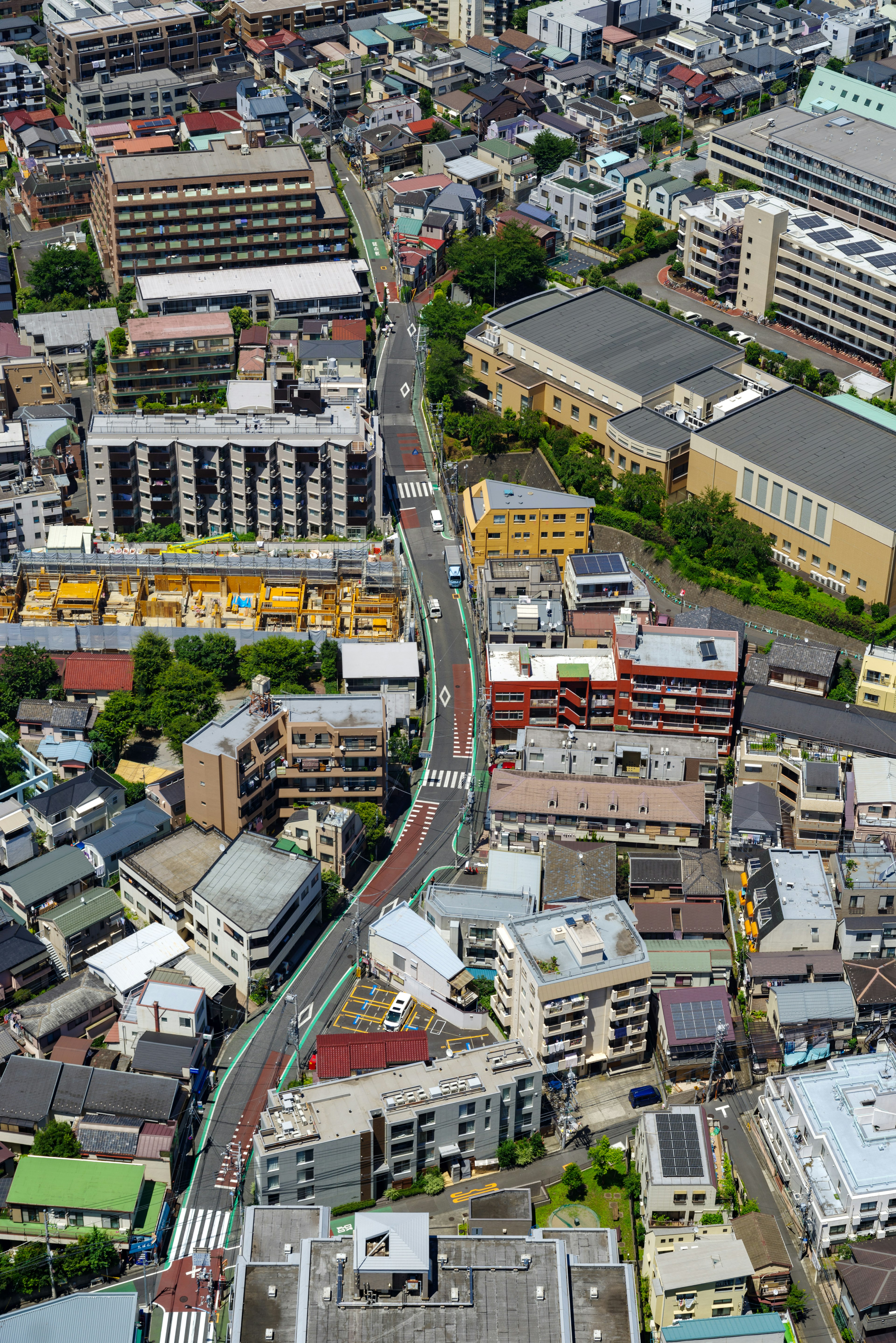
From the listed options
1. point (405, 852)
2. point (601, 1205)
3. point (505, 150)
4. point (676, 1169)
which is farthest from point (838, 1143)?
point (505, 150)

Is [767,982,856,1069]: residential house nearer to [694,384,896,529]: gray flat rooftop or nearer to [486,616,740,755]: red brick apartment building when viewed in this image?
[486,616,740,755]: red brick apartment building

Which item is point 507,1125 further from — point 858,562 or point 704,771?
point 858,562

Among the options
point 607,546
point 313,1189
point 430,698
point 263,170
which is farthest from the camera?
point 263,170

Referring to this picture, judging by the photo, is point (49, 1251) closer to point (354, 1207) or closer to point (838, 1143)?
point (354, 1207)

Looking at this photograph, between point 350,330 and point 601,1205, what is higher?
point 350,330

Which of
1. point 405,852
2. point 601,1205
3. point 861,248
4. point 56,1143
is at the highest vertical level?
point 861,248

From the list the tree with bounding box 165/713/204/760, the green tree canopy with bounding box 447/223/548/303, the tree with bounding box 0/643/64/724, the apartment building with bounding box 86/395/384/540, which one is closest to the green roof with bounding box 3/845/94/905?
the tree with bounding box 165/713/204/760

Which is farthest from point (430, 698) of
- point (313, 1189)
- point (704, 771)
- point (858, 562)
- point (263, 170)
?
point (263, 170)
